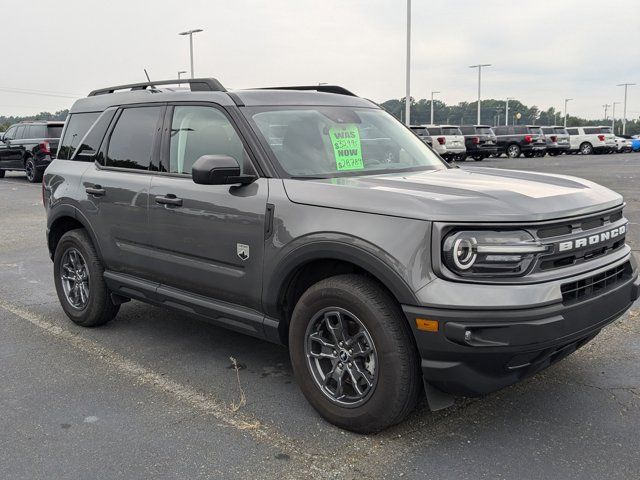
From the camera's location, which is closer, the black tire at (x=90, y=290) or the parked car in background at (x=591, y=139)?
the black tire at (x=90, y=290)

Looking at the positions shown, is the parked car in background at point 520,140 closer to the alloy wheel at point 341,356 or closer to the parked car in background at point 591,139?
the parked car in background at point 591,139

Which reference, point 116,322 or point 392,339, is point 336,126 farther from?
point 116,322

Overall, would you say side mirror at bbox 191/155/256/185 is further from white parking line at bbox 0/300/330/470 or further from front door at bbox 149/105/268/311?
white parking line at bbox 0/300/330/470

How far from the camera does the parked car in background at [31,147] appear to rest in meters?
18.4

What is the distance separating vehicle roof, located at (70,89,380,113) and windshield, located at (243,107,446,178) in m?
0.07

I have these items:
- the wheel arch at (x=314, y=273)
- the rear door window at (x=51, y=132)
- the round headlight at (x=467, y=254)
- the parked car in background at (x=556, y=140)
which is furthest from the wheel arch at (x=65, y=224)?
the parked car in background at (x=556, y=140)

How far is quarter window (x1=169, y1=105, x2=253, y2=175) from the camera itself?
3.84 meters

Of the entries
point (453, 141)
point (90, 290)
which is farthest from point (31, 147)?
point (453, 141)

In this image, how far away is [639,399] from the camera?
3.58 metres

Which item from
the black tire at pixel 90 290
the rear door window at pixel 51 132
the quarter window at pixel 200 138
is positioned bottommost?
the black tire at pixel 90 290

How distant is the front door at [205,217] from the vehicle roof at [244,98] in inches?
3.3

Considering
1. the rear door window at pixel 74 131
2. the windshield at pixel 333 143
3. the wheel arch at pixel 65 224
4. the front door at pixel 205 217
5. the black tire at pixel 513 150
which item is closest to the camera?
the front door at pixel 205 217

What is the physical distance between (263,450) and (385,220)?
4.20 feet

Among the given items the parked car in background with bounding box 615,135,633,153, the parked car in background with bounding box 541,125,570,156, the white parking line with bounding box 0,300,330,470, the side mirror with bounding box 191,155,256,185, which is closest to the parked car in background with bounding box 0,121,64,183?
the white parking line with bounding box 0,300,330,470
